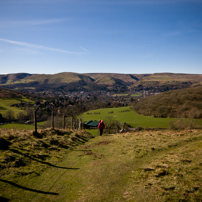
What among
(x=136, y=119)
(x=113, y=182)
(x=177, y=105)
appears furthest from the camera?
(x=177, y=105)

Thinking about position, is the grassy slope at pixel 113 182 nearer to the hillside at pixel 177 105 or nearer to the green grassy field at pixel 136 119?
the green grassy field at pixel 136 119

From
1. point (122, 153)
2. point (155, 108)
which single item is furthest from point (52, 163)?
point (155, 108)

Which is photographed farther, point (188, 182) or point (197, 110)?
point (197, 110)

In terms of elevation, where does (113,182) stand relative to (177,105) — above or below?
above

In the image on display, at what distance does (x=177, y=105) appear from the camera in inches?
3329

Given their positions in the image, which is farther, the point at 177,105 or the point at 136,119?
the point at 177,105

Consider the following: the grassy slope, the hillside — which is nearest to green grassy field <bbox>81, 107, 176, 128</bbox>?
the hillside

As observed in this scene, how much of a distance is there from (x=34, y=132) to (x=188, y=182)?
41.6 feet

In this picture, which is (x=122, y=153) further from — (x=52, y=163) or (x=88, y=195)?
(x=88, y=195)

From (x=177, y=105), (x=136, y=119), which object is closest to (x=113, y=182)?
(x=136, y=119)

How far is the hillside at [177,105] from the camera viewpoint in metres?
74.6

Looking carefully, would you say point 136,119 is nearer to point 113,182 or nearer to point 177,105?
point 177,105

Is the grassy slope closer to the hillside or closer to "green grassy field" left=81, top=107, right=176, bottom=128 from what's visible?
"green grassy field" left=81, top=107, right=176, bottom=128

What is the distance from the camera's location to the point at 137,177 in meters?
7.60
